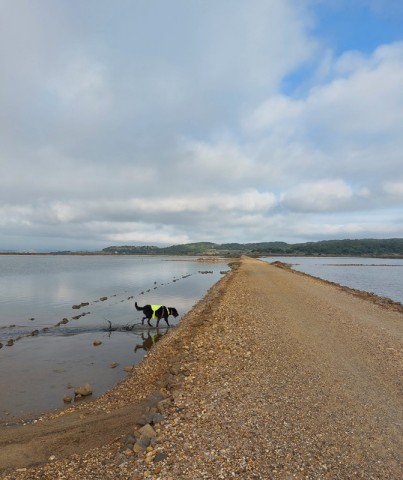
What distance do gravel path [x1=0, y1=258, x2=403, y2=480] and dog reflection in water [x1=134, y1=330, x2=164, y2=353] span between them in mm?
2520

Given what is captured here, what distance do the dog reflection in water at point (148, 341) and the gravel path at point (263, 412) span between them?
2.52 meters

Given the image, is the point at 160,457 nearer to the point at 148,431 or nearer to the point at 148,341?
the point at 148,431

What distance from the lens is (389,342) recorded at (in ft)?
38.2

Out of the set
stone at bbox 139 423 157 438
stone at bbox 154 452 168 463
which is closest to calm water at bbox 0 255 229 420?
stone at bbox 139 423 157 438

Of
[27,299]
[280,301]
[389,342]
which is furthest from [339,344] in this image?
[27,299]

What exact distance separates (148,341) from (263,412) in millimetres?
10197

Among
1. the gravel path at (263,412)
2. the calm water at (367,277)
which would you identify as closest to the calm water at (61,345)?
the gravel path at (263,412)

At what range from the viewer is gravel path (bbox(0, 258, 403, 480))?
4.91 m

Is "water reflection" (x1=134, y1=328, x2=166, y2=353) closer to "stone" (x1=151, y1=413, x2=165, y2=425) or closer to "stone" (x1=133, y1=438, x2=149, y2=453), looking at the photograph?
"stone" (x1=151, y1=413, x2=165, y2=425)

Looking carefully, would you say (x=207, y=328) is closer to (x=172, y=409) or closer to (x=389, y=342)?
(x=389, y=342)

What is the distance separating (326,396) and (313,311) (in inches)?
415

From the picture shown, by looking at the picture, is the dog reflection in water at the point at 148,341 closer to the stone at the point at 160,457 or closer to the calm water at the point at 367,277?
the stone at the point at 160,457

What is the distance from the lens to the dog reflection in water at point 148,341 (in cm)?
1487

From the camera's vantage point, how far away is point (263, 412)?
21.0 feet
